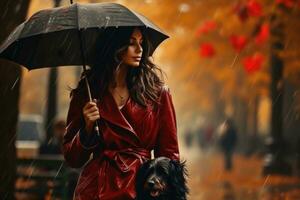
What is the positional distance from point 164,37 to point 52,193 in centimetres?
701

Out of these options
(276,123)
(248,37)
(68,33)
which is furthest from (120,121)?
(248,37)

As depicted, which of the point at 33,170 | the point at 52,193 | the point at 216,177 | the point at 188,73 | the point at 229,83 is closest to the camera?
the point at 52,193

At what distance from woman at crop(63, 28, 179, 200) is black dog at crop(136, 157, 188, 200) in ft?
0.32

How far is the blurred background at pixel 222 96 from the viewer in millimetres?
10055

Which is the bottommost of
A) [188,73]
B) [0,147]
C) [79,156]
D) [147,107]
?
[188,73]

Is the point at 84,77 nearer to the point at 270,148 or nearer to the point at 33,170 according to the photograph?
the point at 33,170

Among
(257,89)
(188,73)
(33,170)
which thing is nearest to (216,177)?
(33,170)

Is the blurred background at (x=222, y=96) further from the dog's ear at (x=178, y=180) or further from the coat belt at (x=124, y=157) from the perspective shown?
the dog's ear at (x=178, y=180)

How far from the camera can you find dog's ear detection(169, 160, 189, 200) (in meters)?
4.86

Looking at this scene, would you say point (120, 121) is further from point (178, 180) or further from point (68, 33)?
point (68, 33)

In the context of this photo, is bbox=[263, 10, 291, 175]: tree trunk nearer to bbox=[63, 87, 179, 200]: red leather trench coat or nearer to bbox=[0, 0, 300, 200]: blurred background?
bbox=[0, 0, 300, 200]: blurred background

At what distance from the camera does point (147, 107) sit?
511 centimetres

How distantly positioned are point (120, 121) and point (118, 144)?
0.47 feet

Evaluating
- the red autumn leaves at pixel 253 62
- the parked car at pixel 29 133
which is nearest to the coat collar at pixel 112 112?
the parked car at pixel 29 133
